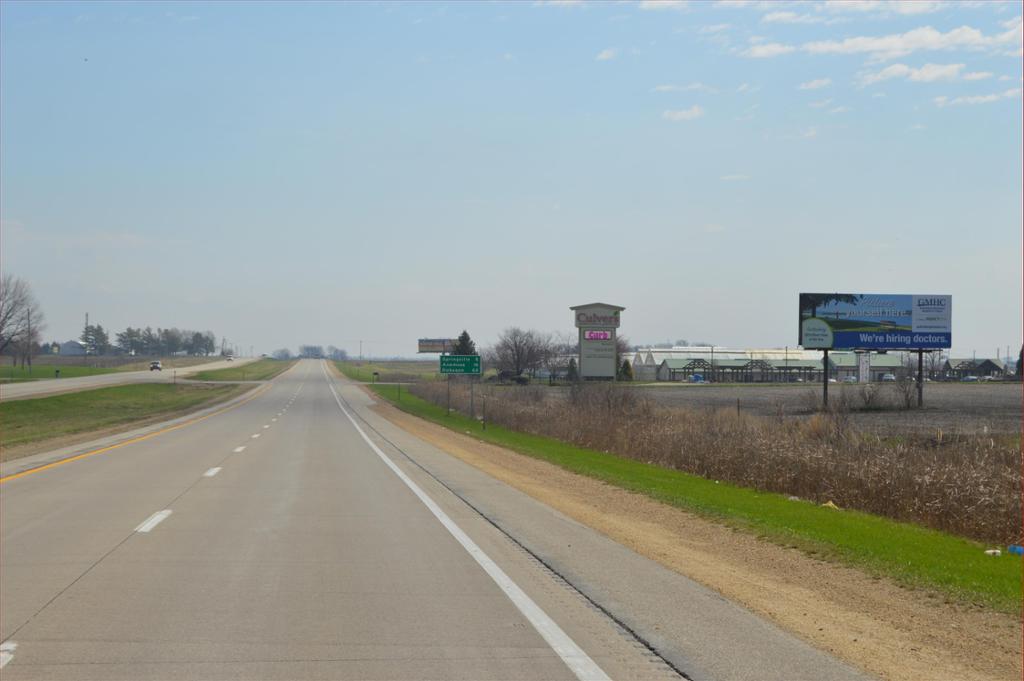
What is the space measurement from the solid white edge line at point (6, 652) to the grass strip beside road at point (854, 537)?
26.6ft

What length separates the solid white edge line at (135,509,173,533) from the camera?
1230 cm

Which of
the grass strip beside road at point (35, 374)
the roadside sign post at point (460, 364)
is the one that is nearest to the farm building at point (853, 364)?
the grass strip beside road at point (35, 374)

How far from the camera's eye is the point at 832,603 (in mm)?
8773

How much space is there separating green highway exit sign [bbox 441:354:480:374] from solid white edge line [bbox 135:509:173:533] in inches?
1470

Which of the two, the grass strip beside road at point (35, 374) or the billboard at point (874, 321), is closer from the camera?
the billboard at point (874, 321)

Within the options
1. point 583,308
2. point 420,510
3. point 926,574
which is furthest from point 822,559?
point 583,308

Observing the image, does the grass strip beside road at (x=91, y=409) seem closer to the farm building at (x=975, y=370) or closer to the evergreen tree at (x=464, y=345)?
the evergreen tree at (x=464, y=345)

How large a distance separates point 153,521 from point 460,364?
38.9 meters

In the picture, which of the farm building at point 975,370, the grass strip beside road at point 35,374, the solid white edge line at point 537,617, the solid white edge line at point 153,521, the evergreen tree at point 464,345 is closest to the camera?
the solid white edge line at point 537,617

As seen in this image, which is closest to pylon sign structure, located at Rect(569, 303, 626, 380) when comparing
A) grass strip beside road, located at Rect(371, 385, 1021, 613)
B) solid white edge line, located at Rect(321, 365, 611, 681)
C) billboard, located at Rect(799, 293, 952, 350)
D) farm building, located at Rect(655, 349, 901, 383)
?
billboard, located at Rect(799, 293, 952, 350)

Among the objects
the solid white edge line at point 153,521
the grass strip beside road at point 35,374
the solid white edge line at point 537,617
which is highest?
the grass strip beside road at point 35,374

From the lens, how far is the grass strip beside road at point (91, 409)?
3953cm

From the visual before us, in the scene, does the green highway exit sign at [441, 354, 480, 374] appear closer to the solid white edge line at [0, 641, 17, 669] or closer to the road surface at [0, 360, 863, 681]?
the road surface at [0, 360, 863, 681]

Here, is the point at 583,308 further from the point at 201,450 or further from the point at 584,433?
the point at 201,450
